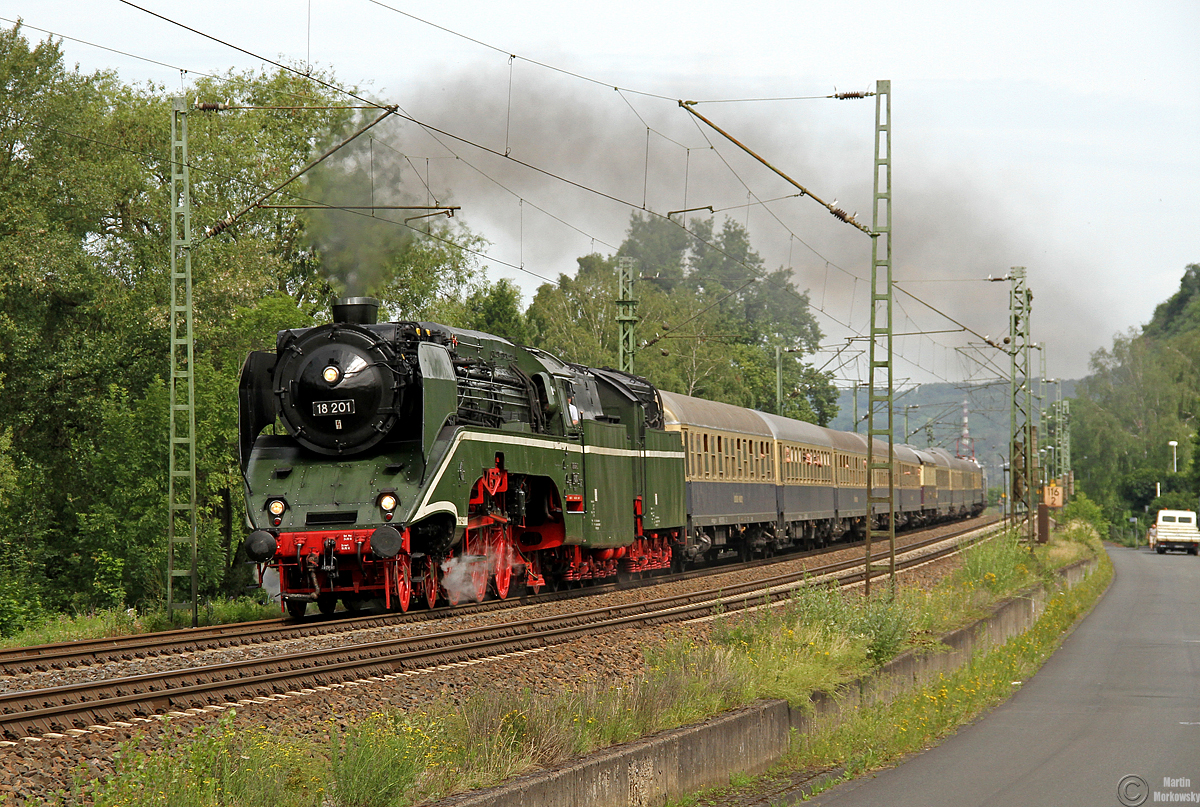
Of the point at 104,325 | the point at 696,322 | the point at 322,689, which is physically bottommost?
the point at 322,689

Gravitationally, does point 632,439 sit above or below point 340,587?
above

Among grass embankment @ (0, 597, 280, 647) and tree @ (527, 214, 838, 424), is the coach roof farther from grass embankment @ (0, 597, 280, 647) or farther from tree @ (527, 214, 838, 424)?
grass embankment @ (0, 597, 280, 647)

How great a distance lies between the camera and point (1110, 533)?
285 feet

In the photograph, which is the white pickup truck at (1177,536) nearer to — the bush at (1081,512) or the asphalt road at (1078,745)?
the bush at (1081,512)

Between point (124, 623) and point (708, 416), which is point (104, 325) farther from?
point (124, 623)

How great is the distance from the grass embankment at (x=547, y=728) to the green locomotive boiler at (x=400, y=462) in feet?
15.0

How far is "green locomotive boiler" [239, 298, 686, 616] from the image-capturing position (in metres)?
15.6

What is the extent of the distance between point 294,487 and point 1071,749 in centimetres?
1010

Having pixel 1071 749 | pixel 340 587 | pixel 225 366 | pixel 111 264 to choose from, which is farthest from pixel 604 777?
pixel 111 264

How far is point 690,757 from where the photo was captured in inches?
320

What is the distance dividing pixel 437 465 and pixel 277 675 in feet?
17.7

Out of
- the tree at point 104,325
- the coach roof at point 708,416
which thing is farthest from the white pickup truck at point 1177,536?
the tree at point 104,325

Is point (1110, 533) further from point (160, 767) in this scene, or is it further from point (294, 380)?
point (160, 767)

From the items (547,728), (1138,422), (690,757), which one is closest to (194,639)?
(547,728)
